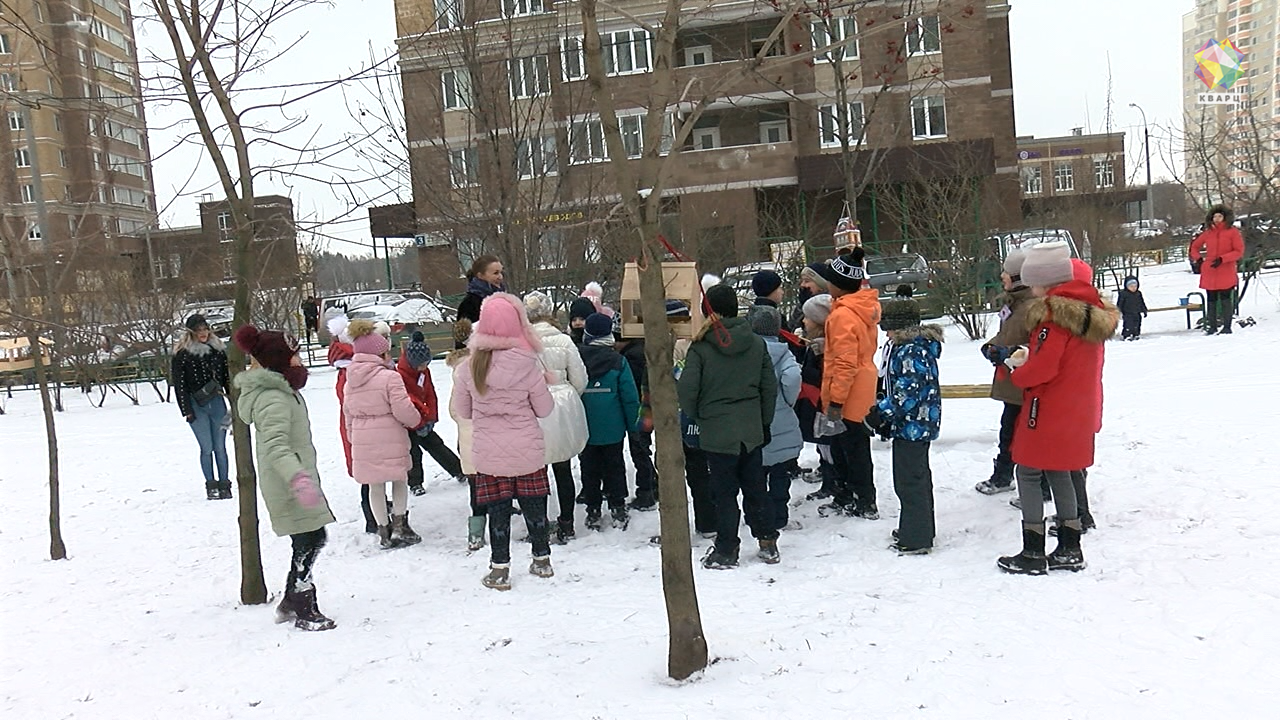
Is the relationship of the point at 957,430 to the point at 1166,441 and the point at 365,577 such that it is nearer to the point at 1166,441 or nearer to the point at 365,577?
the point at 1166,441

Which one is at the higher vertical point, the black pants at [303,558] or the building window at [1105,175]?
the building window at [1105,175]

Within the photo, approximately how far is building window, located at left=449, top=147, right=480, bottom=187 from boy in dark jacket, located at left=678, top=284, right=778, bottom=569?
15.3ft

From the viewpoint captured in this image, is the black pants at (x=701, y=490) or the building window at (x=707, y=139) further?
the building window at (x=707, y=139)

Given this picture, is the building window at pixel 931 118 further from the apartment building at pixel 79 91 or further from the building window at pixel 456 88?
the apartment building at pixel 79 91

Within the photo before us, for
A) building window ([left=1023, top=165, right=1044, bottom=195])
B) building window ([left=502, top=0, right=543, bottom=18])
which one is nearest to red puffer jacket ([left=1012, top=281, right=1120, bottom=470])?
building window ([left=502, top=0, right=543, bottom=18])

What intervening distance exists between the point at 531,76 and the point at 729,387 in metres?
5.43

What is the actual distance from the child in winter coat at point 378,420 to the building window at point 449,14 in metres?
3.39

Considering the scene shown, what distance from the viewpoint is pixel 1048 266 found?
482 cm

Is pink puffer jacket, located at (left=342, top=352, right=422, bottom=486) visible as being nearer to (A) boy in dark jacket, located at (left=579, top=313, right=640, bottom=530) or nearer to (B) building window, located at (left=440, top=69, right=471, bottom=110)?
(A) boy in dark jacket, located at (left=579, top=313, right=640, bottom=530)

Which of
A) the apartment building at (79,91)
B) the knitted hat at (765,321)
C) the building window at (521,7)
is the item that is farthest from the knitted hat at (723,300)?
the building window at (521,7)

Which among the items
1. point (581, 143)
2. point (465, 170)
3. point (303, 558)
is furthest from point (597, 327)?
point (581, 143)

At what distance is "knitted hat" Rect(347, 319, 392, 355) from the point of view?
6391 millimetres

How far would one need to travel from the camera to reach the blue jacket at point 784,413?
591cm

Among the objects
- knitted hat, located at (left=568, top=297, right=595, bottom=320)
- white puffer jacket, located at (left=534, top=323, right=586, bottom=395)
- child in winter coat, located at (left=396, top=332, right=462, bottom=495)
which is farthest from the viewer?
child in winter coat, located at (left=396, top=332, right=462, bottom=495)
